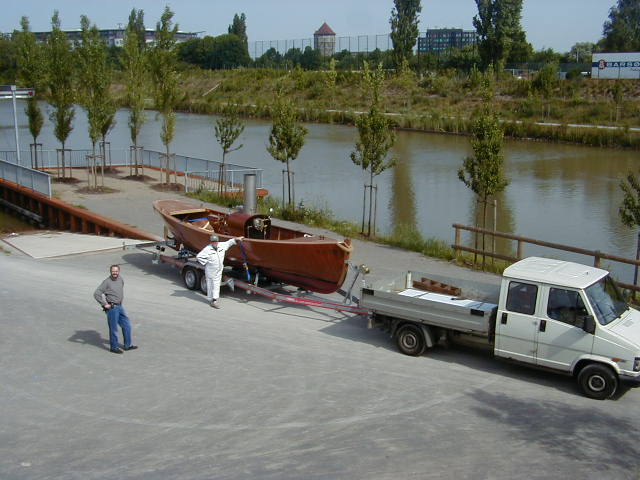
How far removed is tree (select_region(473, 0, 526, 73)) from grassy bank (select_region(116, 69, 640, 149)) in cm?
457

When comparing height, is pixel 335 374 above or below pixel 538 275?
below

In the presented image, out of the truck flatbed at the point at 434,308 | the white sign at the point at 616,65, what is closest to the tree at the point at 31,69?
the truck flatbed at the point at 434,308

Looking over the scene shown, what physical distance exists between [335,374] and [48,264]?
9702 mm

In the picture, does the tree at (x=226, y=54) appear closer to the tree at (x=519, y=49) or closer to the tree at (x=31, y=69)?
the tree at (x=519, y=49)

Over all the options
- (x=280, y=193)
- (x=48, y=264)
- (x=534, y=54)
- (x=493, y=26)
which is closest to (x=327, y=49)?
(x=534, y=54)

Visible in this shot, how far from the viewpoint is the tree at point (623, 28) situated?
10638 cm

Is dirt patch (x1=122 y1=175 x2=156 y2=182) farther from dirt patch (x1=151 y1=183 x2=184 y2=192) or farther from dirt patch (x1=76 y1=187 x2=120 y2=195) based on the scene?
dirt patch (x1=76 y1=187 x2=120 y2=195)

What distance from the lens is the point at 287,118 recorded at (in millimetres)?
23875

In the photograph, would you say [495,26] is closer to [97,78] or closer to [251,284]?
[97,78]

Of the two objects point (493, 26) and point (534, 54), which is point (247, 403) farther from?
point (534, 54)

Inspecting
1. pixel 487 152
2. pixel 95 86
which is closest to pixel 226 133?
pixel 95 86

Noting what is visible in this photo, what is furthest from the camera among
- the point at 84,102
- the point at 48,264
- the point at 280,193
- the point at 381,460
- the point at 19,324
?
the point at 280,193

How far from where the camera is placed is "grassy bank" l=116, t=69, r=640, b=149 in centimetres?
5647

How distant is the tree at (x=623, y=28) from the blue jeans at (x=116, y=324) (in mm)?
102232
